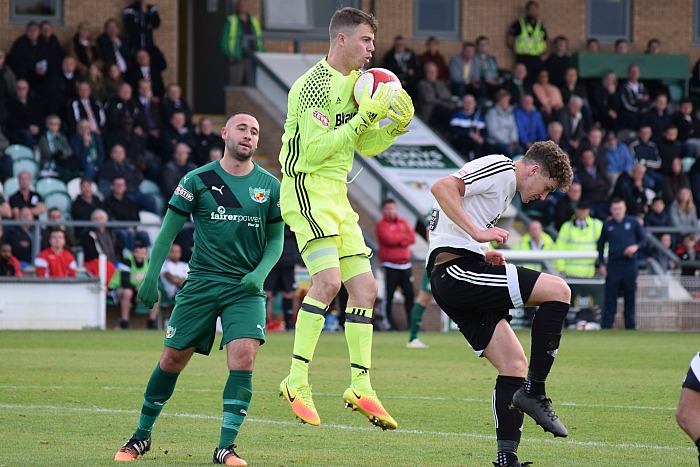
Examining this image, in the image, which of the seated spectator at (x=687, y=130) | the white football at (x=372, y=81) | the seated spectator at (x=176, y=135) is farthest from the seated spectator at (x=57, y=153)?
the white football at (x=372, y=81)

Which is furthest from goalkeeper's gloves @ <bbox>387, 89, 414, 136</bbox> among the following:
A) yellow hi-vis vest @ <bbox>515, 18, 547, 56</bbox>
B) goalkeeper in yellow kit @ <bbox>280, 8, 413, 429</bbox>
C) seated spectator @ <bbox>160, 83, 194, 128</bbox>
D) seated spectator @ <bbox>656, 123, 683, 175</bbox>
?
yellow hi-vis vest @ <bbox>515, 18, 547, 56</bbox>

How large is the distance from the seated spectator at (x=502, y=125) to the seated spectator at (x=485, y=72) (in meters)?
0.89

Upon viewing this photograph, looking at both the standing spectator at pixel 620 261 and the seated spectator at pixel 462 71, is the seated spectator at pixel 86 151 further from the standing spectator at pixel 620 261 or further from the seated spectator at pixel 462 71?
the standing spectator at pixel 620 261

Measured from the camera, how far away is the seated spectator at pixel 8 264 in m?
19.6

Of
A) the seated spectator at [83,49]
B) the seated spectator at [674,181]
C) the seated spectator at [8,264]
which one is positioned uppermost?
the seated spectator at [83,49]

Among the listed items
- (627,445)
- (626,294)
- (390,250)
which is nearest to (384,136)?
(627,445)

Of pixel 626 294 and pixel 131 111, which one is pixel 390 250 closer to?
pixel 626 294

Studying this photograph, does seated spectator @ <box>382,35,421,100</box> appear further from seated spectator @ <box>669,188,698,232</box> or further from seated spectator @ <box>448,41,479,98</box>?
seated spectator @ <box>669,188,698,232</box>

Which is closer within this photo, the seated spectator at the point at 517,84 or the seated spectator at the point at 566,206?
the seated spectator at the point at 566,206

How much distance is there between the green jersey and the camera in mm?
8031

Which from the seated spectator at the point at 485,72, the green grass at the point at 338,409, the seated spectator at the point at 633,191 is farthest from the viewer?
the seated spectator at the point at 485,72

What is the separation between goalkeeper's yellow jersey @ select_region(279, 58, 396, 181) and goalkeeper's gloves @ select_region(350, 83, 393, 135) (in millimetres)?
74

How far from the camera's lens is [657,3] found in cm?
3100

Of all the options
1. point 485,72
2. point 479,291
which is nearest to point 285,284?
point 485,72
